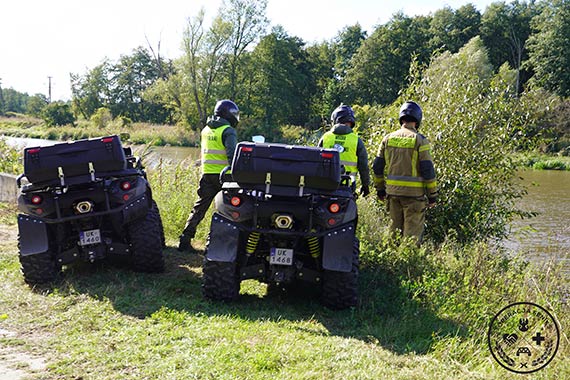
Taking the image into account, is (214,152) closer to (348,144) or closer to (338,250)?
(348,144)

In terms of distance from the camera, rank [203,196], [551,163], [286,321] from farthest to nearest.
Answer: [551,163], [203,196], [286,321]

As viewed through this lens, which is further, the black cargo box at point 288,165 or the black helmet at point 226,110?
the black helmet at point 226,110

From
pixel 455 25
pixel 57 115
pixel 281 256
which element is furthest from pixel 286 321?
pixel 455 25

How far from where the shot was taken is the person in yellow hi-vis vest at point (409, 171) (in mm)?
6504

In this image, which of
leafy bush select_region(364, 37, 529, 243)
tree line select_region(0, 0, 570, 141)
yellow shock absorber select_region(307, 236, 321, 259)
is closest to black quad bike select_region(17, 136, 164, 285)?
yellow shock absorber select_region(307, 236, 321, 259)

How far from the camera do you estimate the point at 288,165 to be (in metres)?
4.95

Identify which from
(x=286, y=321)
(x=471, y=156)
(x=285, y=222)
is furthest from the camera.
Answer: (x=471, y=156)

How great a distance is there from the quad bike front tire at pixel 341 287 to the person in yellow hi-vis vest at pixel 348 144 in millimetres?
1817

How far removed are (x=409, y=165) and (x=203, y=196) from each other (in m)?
2.67

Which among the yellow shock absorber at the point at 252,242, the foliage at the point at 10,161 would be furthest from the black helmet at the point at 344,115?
the foliage at the point at 10,161

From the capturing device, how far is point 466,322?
477 centimetres

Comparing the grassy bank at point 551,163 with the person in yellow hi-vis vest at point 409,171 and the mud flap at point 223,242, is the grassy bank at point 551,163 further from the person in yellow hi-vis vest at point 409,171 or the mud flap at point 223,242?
the mud flap at point 223,242

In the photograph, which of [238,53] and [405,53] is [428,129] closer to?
[238,53]

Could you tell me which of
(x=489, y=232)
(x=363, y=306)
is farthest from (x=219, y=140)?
(x=489, y=232)
